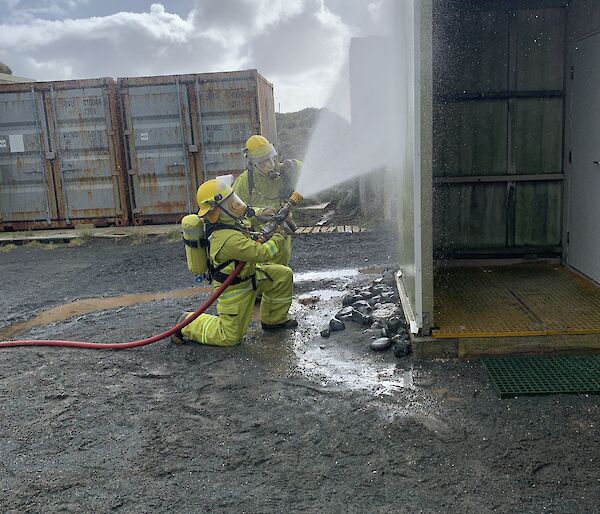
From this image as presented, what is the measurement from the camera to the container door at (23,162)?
38.2 ft

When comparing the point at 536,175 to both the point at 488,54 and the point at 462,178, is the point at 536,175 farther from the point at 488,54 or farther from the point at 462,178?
the point at 488,54

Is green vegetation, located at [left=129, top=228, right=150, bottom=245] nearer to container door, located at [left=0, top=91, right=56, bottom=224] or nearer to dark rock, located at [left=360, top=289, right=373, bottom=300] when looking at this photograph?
container door, located at [left=0, top=91, right=56, bottom=224]

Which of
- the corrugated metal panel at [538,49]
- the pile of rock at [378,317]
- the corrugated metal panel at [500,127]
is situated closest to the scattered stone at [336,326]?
the pile of rock at [378,317]

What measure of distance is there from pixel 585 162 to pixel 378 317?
2432mm

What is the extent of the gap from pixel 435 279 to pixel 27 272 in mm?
6245

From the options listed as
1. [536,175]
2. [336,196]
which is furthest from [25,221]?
[536,175]

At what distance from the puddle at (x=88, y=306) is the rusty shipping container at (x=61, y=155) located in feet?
15.9

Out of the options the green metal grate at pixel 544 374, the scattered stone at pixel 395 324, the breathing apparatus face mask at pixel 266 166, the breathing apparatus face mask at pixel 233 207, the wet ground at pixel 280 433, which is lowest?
the wet ground at pixel 280 433

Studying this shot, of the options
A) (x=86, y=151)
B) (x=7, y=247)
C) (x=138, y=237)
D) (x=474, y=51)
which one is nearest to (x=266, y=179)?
(x=474, y=51)

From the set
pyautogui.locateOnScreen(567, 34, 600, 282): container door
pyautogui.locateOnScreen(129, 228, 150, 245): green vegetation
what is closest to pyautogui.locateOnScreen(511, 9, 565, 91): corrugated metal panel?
pyautogui.locateOnScreen(567, 34, 600, 282): container door

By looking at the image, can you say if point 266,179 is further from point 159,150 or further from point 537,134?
point 159,150

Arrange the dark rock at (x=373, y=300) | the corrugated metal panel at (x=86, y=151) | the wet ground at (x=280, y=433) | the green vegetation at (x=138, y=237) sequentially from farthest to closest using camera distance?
the corrugated metal panel at (x=86, y=151) < the green vegetation at (x=138, y=237) < the dark rock at (x=373, y=300) < the wet ground at (x=280, y=433)

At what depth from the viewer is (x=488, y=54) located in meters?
6.26

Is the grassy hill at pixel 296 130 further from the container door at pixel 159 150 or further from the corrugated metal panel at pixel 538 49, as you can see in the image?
the corrugated metal panel at pixel 538 49
